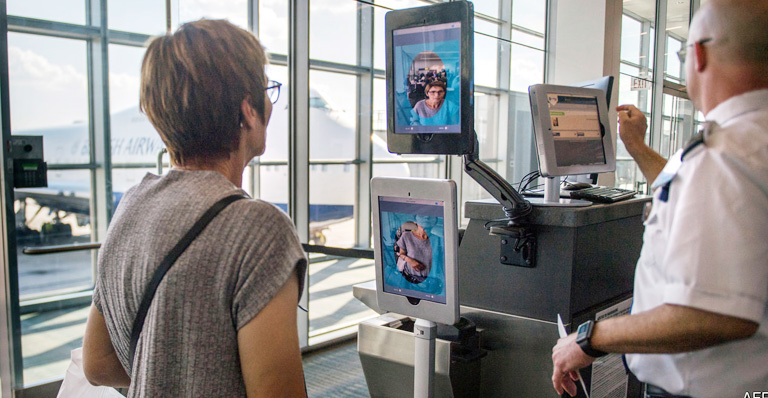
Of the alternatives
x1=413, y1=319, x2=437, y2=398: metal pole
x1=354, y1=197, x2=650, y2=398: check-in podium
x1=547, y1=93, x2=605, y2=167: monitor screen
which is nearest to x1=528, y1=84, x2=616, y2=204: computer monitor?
x1=547, y1=93, x2=605, y2=167: monitor screen

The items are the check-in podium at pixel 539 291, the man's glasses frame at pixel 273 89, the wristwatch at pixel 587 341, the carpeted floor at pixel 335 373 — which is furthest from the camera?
the carpeted floor at pixel 335 373

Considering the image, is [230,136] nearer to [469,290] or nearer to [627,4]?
[469,290]

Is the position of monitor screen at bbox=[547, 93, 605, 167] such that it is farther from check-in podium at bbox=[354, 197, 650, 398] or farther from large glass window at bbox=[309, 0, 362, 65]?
large glass window at bbox=[309, 0, 362, 65]

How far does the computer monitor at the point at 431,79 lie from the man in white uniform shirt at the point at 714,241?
1.82 feet

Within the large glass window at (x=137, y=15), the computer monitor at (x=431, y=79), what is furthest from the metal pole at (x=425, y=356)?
the large glass window at (x=137, y=15)

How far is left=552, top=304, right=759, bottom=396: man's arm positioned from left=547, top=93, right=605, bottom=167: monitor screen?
0.84m

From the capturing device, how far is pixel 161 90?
0.93 metres

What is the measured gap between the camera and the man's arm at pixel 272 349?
0.86 m

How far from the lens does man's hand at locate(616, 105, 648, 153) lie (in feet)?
5.85

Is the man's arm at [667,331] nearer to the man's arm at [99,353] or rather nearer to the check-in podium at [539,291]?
the check-in podium at [539,291]

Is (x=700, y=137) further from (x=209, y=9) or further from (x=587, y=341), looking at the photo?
(x=209, y=9)

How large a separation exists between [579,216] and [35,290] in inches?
109

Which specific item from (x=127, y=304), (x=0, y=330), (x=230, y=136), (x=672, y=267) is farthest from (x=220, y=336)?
(x=0, y=330)

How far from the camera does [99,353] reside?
1080 millimetres
